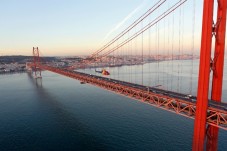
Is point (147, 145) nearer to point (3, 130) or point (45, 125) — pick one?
point (45, 125)

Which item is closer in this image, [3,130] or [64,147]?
[64,147]

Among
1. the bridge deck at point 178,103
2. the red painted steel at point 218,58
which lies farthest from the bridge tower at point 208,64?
A: the bridge deck at point 178,103

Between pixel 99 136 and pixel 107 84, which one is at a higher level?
pixel 107 84

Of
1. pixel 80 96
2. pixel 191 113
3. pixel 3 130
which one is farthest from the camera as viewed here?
pixel 80 96

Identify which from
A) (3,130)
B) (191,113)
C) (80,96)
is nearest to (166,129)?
(191,113)

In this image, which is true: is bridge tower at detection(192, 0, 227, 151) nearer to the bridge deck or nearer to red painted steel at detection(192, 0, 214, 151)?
red painted steel at detection(192, 0, 214, 151)

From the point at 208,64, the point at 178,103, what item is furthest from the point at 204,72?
the point at 178,103

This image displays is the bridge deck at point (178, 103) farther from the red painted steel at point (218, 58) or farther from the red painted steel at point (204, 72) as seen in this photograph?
the red painted steel at point (218, 58)

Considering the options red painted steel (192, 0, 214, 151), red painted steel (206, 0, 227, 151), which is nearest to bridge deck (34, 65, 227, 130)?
red painted steel (192, 0, 214, 151)
